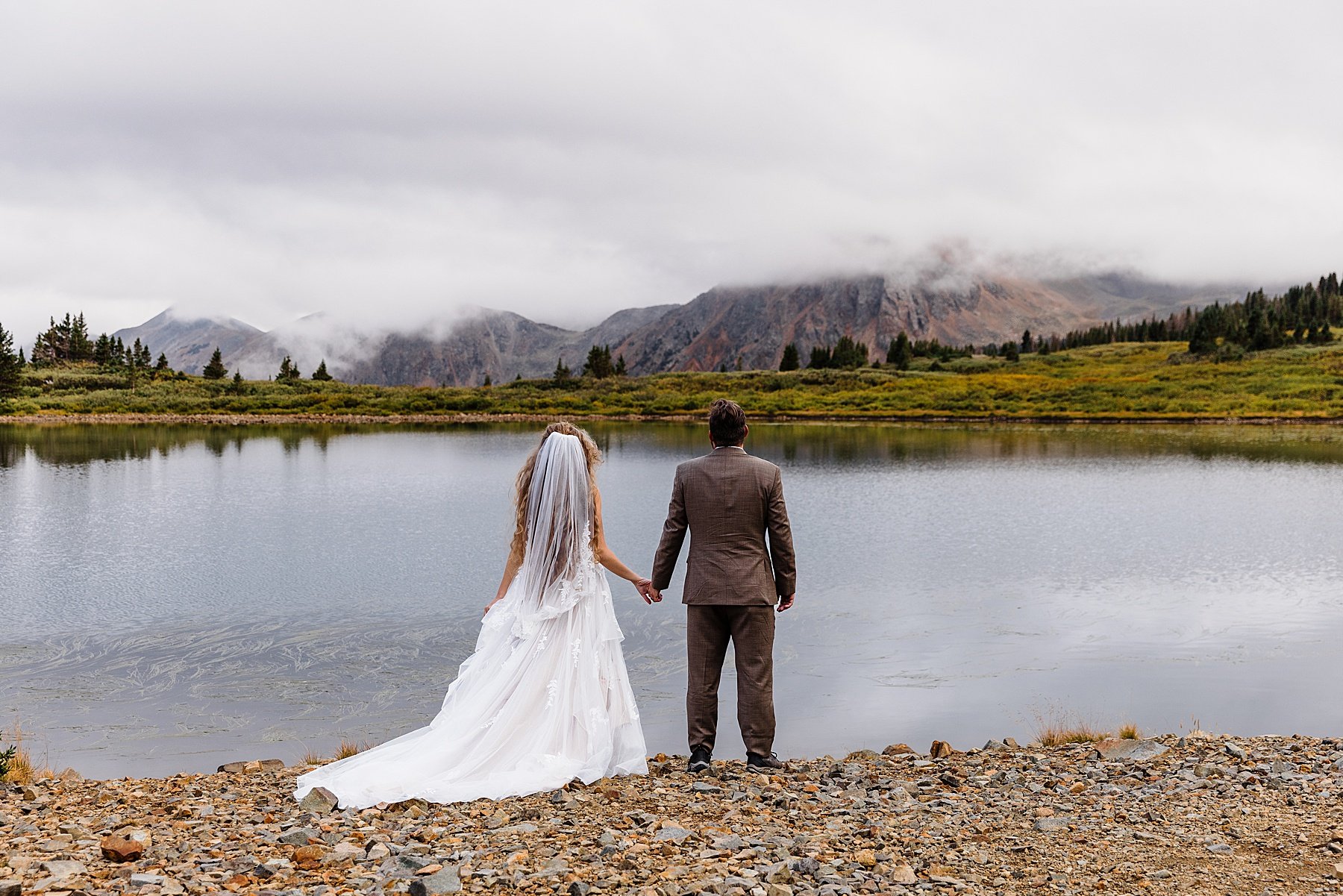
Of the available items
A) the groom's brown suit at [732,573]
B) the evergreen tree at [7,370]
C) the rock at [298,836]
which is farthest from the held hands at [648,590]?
the evergreen tree at [7,370]

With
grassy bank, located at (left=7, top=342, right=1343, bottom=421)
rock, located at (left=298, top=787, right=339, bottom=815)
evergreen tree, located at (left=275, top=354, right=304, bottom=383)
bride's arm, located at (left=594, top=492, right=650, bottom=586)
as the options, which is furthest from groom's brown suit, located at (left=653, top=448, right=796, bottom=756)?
evergreen tree, located at (left=275, top=354, right=304, bottom=383)

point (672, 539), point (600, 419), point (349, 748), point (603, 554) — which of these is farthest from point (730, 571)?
point (600, 419)

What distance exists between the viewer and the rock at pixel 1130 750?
10000 millimetres

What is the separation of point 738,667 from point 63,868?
17.6 ft

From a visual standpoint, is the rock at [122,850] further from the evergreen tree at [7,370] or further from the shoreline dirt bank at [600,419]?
the evergreen tree at [7,370]

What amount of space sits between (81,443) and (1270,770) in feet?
238

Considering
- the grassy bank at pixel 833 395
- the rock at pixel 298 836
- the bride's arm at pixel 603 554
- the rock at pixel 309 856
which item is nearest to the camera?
the rock at pixel 309 856

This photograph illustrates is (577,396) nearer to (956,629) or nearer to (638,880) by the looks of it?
(956,629)

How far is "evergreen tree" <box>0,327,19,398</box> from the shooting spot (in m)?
115

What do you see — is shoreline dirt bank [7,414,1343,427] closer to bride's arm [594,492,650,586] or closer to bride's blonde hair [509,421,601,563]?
bride's arm [594,492,650,586]

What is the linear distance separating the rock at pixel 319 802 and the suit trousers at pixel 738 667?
3140 mm

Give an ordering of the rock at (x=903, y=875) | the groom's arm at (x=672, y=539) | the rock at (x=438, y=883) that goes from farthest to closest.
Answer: the groom's arm at (x=672, y=539)
the rock at (x=903, y=875)
the rock at (x=438, y=883)

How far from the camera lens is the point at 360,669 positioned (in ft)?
48.3

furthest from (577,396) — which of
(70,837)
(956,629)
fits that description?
(70,837)
